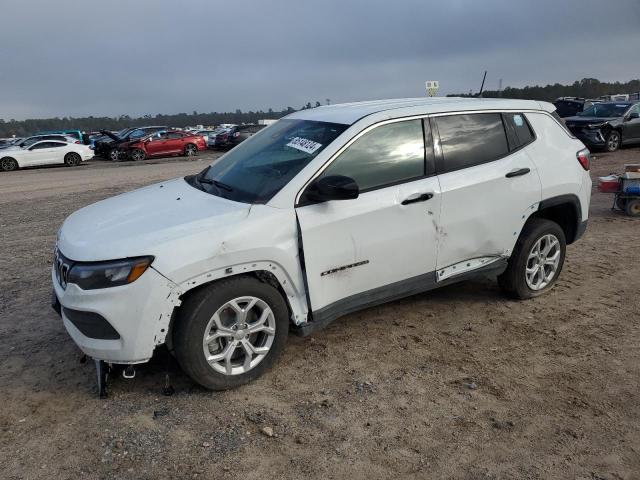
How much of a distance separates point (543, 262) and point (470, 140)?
1445 mm

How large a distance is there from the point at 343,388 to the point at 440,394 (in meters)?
0.63

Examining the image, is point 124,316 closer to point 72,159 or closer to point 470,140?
point 470,140

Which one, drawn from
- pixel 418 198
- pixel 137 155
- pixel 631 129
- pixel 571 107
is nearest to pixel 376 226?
pixel 418 198

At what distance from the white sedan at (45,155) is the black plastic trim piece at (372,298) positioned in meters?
23.3

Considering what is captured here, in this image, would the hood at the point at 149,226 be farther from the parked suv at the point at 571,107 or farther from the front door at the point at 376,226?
the parked suv at the point at 571,107

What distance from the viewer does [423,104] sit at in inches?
169

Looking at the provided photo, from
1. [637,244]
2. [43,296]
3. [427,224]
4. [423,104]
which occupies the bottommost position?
[637,244]

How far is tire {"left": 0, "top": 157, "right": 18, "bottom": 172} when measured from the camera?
22.6 meters

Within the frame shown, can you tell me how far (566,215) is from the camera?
5.14m

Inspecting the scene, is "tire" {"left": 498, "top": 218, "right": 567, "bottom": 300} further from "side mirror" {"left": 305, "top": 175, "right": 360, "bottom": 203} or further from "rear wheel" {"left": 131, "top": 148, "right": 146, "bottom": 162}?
"rear wheel" {"left": 131, "top": 148, "right": 146, "bottom": 162}

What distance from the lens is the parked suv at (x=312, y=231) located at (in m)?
3.22

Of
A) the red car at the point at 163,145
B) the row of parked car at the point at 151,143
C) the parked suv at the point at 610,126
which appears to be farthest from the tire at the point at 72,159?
the parked suv at the point at 610,126

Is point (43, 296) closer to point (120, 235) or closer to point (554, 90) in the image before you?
Answer: point (120, 235)

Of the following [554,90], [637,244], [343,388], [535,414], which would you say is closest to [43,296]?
[343,388]
